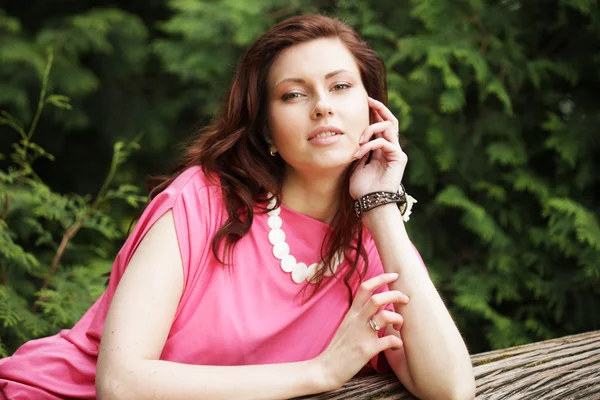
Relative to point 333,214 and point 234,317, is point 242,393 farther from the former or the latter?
point 333,214

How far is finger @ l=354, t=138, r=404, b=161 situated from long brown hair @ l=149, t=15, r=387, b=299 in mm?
198

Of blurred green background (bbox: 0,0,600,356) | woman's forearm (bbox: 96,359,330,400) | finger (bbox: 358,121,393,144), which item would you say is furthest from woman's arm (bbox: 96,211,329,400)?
blurred green background (bbox: 0,0,600,356)

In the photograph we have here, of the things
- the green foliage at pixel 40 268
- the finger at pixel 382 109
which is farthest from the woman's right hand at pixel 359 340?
Result: the green foliage at pixel 40 268

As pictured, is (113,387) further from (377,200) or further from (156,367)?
(377,200)

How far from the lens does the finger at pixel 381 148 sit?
236cm

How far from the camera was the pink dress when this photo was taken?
2.19m

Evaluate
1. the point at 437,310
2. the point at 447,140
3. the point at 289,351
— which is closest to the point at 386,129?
the point at 437,310

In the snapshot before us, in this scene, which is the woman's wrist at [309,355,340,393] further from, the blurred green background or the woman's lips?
the blurred green background

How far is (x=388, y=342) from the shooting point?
2051 mm

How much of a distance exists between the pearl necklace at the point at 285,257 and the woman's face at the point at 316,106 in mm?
195

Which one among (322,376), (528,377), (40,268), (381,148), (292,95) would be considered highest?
(292,95)

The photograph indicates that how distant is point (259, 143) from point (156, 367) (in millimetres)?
921

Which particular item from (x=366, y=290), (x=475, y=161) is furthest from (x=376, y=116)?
(x=475, y=161)

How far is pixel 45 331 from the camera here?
306cm
